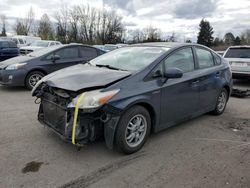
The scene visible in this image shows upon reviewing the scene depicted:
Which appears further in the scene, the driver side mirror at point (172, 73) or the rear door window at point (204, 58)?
the rear door window at point (204, 58)

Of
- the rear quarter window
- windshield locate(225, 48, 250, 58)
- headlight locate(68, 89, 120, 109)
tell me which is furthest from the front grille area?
windshield locate(225, 48, 250, 58)

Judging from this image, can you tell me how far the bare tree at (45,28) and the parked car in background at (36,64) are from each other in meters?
35.7

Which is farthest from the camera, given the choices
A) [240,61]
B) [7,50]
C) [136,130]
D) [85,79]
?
[7,50]

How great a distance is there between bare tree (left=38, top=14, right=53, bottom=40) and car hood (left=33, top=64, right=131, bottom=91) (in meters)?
40.4

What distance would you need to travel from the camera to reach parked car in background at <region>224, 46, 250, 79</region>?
8.88m

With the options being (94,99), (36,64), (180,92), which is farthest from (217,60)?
(36,64)

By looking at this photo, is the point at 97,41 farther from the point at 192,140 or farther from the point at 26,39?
the point at 192,140

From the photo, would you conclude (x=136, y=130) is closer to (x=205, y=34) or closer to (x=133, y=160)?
(x=133, y=160)

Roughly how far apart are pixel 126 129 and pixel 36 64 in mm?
5065

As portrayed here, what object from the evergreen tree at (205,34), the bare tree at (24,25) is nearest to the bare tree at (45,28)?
the bare tree at (24,25)

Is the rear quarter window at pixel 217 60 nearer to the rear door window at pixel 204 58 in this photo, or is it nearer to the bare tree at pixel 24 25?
the rear door window at pixel 204 58

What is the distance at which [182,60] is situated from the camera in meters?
4.15

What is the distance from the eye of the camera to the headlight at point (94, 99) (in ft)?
9.51

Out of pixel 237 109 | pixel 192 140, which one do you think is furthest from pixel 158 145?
pixel 237 109
